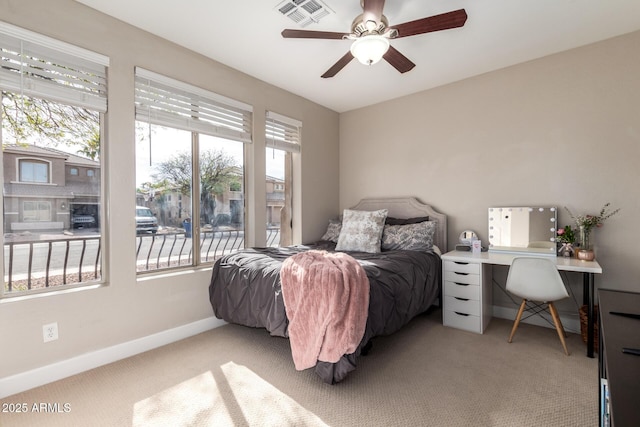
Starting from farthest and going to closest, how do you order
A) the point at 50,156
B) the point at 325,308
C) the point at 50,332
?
the point at 50,156 < the point at 50,332 < the point at 325,308

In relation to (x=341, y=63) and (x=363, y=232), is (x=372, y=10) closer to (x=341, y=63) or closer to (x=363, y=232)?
(x=341, y=63)

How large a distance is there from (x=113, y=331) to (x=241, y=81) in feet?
8.37

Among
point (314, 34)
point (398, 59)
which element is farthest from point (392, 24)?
point (314, 34)

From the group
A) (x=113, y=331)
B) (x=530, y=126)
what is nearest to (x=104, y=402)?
(x=113, y=331)

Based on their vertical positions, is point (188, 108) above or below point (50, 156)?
above

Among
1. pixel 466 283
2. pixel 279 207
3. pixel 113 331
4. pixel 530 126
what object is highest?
pixel 530 126

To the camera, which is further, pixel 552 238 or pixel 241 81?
pixel 241 81

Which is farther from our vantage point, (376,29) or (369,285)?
(369,285)

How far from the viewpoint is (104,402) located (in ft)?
5.97

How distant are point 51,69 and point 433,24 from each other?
8.32ft

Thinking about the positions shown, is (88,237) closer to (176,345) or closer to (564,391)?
(176,345)

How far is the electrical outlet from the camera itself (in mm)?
2037

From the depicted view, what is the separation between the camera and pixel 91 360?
221cm

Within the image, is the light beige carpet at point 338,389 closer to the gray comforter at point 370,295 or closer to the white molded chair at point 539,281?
the gray comforter at point 370,295
